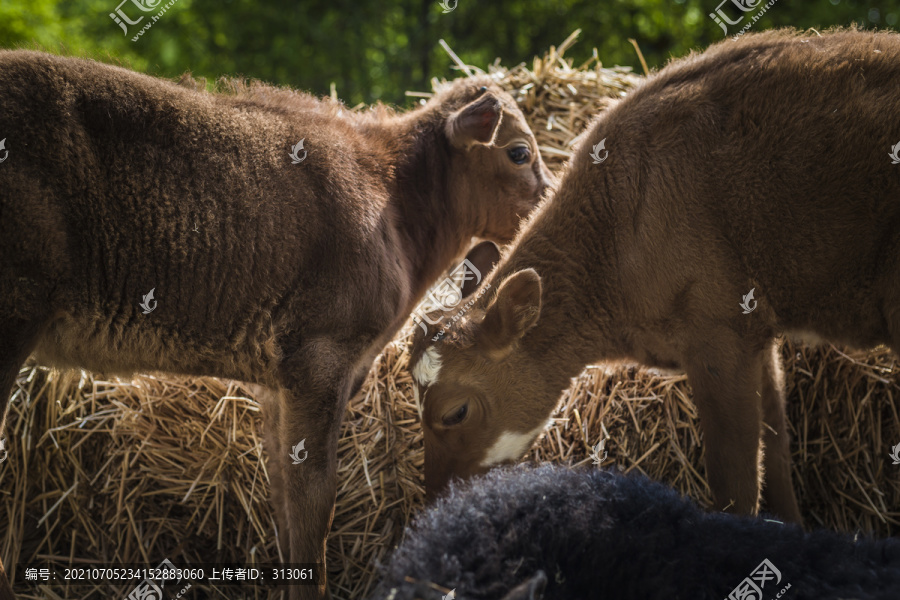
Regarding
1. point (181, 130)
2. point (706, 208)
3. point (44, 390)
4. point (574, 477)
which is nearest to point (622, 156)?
point (706, 208)

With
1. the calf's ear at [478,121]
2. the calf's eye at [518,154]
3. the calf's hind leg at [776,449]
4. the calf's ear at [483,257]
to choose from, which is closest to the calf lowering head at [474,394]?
the calf's ear at [483,257]

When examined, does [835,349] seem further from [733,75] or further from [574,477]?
[574,477]

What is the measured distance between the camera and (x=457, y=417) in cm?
385

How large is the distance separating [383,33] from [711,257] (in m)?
15.3

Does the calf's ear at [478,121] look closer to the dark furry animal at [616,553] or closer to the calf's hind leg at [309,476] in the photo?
the calf's hind leg at [309,476]

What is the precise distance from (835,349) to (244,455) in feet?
11.6

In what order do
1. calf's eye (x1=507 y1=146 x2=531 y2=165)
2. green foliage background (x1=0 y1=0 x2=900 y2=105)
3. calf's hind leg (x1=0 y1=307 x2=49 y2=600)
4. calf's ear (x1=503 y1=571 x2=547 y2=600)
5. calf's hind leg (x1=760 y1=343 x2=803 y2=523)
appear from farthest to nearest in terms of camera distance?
green foliage background (x1=0 y1=0 x2=900 y2=105), calf's eye (x1=507 y1=146 x2=531 y2=165), calf's hind leg (x1=760 y1=343 x2=803 y2=523), calf's hind leg (x1=0 y1=307 x2=49 y2=600), calf's ear (x1=503 y1=571 x2=547 y2=600)

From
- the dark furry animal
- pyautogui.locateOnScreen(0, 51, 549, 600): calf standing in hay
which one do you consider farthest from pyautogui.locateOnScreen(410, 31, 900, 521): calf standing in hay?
the dark furry animal

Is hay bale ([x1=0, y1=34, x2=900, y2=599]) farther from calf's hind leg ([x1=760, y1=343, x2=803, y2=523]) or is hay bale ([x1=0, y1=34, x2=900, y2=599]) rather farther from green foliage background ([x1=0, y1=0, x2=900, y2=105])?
green foliage background ([x1=0, y1=0, x2=900, y2=105])

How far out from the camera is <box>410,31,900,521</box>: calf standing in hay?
3541 mm

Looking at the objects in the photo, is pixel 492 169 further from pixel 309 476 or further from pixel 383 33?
pixel 383 33

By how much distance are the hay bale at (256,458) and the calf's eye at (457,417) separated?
609mm

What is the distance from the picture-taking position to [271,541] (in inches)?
164

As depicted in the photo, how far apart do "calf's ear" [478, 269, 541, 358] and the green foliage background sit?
12.9 m
